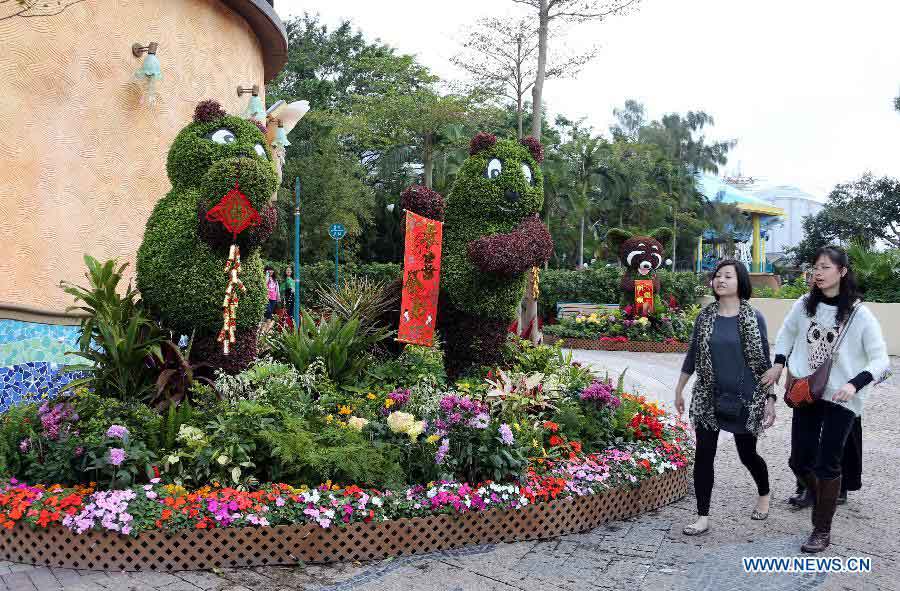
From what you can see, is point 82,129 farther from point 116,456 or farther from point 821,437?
point 821,437

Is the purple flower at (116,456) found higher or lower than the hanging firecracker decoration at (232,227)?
lower

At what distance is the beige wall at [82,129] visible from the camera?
739cm

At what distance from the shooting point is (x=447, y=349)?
7352mm

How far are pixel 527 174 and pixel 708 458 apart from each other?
3565 mm

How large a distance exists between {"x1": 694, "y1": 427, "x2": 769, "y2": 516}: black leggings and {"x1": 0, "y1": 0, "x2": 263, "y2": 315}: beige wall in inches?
261

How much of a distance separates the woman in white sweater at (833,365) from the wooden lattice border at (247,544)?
76.3 inches

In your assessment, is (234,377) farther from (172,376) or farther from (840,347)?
(840,347)

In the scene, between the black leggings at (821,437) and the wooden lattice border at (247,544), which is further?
the black leggings at (821,437)

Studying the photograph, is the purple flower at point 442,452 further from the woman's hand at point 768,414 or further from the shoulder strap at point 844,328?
the shoulder strap at point 844,328

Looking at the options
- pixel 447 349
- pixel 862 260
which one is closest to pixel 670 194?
pixel 862 260

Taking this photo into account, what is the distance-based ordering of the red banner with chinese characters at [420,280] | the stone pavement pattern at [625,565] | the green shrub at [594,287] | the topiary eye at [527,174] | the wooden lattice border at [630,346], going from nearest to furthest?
1. the stone pavement pattern at [625,565]
2. the red banner with chinese characters at [420,280]
3. the topiary eye at [527,174]
4. the wooden lattice border at [630,346]
5. the green shrub at [594,287]

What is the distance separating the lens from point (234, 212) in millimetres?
5855

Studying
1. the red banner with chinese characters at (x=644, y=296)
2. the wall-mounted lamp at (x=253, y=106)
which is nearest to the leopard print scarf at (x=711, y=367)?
the wall-mounted lamp at (x=253, y=106)

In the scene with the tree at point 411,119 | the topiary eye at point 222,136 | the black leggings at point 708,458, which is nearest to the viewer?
the black leggings at point 708,458
